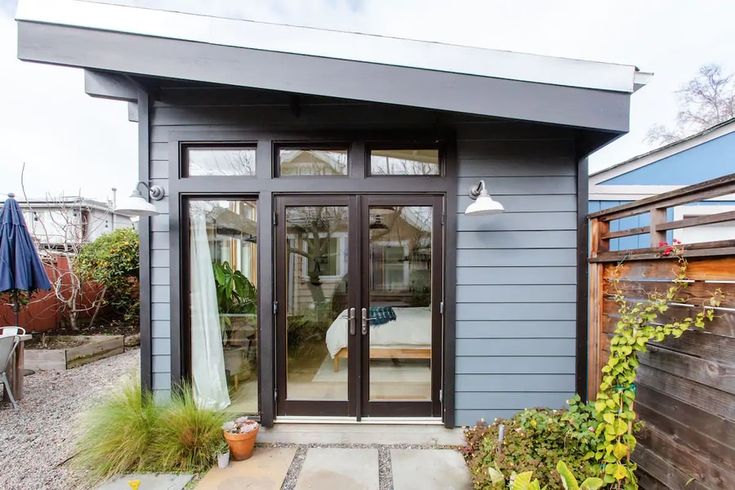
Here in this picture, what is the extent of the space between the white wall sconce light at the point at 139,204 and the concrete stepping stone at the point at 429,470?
2.81 metres

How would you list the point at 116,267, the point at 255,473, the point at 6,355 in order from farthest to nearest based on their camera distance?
1. the point at 116,267
2. the point at 6,355
3. the point at 255,473

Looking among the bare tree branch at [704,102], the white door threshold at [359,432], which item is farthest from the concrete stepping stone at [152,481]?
the bare tree branch at [704,102]

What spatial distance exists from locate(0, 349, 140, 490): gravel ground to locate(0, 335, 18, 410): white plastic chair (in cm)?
19

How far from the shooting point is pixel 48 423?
3.06m

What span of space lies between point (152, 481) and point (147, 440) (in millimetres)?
297

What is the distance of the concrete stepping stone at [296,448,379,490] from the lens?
2.21 meters

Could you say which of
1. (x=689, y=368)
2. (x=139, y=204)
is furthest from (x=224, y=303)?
(x=689, y=368)

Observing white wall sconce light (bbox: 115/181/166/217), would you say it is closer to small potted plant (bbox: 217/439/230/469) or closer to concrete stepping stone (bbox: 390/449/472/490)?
small potted plant (bbox: 217/439/230/469)

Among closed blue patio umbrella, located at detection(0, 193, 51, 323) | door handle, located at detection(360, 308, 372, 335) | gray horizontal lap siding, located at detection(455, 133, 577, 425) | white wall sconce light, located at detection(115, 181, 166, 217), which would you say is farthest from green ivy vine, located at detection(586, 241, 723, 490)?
closed blue patio umbrella, located at detection(0, 193, 51, 323)

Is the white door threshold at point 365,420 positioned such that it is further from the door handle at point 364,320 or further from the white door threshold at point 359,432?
the door handle at point 364,320

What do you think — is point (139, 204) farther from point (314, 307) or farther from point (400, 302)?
point (400, 302)

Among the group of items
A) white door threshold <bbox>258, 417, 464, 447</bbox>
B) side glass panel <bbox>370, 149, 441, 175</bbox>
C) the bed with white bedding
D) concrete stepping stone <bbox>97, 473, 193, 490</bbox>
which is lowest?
concrete stepping stone <bbox>97, 473, 193, 490</bbox>

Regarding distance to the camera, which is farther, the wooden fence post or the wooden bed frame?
the wooden bed frame

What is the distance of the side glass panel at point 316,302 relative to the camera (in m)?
2.85
